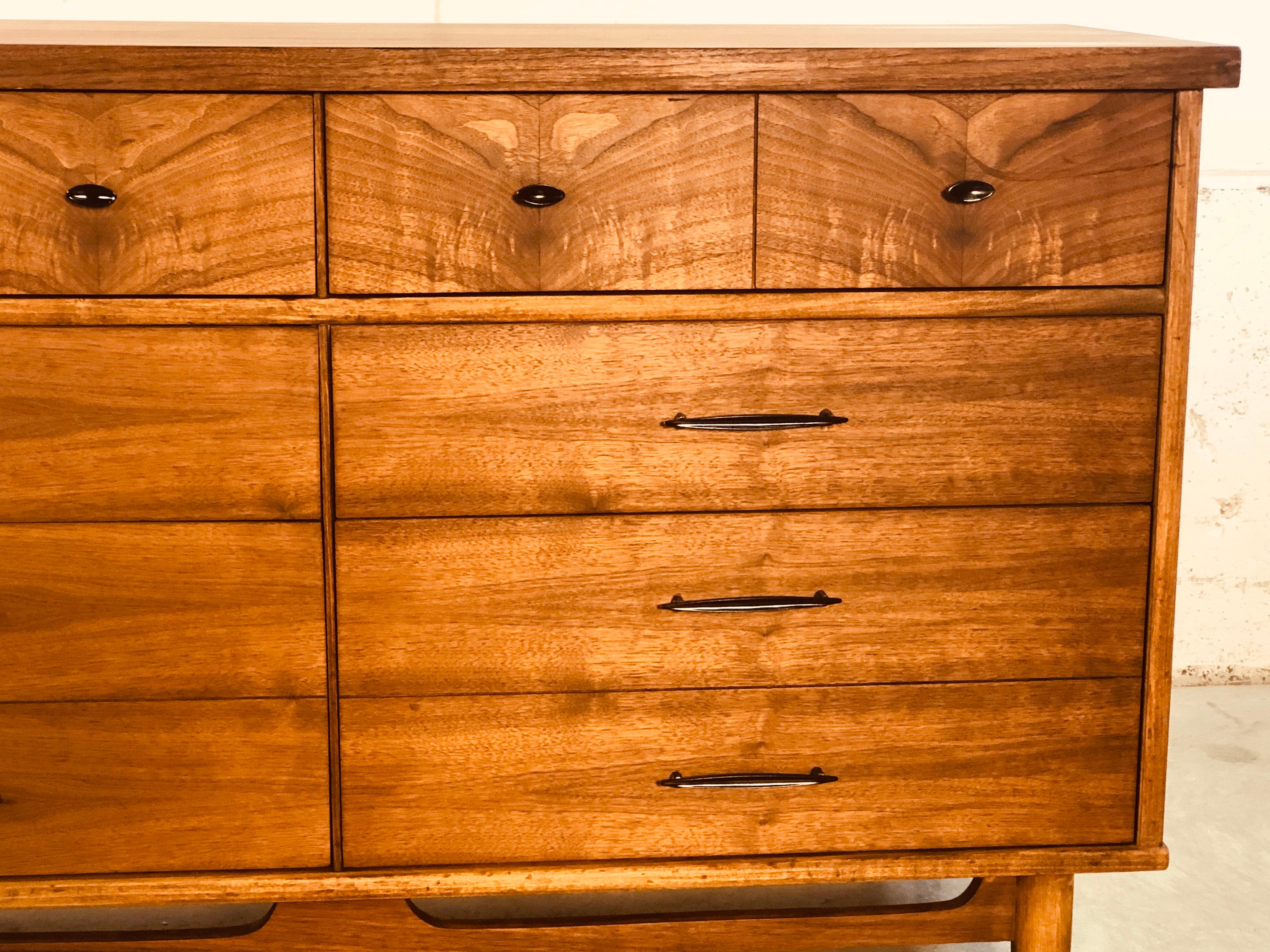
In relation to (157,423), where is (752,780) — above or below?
below

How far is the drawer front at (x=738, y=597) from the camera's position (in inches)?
54.1

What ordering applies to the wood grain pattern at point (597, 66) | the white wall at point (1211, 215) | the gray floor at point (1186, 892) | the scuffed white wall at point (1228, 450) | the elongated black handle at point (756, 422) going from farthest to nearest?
the scuffed white wall at point (1228, 450)
the white wall at point (1211, 215)
the gray floor at point (1186, 892)
the elongated black handle at point (756, 422)
the wood grain pattern at point (597, 66)

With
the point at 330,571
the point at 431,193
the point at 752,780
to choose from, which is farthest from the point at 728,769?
the point at 431,193

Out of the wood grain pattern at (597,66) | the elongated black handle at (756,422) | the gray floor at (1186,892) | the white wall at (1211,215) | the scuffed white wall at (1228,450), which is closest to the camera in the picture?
the wood grain pattern at (597,66)

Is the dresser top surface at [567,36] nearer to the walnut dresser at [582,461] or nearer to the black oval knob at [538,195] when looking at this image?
the walnut dresser at [582,461]

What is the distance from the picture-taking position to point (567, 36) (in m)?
1.66

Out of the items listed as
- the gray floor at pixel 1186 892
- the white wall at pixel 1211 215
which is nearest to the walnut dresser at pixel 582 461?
the gray floor at pixel 1186 892

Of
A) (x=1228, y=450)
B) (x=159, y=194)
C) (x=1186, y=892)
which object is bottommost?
(x=1186, y=892)

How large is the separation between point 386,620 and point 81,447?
1.16 feet

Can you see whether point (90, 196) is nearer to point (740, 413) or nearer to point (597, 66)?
point (597, 66)

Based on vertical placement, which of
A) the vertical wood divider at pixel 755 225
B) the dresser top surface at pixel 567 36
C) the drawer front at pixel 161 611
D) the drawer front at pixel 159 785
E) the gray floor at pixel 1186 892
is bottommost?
the gray floor at pixel 1186 892

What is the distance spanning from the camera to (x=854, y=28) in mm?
1936

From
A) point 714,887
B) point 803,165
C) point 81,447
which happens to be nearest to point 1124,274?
point 803,165

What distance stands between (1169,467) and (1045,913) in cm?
55
